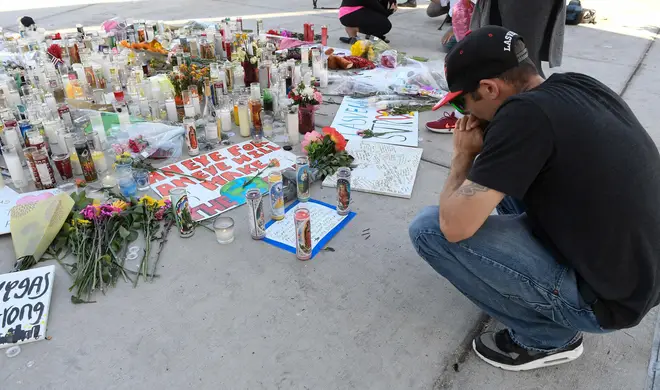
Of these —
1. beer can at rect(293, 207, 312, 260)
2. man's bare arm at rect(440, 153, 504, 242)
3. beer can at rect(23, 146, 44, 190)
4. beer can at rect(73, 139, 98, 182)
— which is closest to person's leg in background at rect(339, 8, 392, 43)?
beer can at rect(73, 139, 98, 182)

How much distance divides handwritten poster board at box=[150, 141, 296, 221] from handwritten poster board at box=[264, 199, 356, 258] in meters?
0.37

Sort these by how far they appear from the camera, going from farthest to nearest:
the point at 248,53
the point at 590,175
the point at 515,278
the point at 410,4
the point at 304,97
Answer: the point at 410,4, the point at 248,53, the point at 304,97, the point at 515,278, the point at 590,175

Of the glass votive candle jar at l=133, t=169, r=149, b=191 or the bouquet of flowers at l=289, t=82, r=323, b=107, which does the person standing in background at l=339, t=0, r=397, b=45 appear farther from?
the glass votive candle jar at l=133, t=169, r=149, b=191

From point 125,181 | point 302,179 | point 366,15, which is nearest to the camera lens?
point 302,179

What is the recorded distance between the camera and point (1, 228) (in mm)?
2734

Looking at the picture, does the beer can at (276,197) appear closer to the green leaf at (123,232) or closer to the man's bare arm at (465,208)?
the green leaf at (123,232)

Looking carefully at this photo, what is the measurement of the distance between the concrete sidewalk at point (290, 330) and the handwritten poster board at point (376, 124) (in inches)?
38.6

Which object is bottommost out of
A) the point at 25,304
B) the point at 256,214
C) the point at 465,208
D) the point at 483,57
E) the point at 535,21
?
the point at 25,304

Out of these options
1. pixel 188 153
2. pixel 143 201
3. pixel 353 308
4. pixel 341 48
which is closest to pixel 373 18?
pixel 341 48

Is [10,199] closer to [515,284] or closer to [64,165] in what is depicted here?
[64,165]

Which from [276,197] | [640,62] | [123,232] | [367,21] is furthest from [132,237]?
[640,62]

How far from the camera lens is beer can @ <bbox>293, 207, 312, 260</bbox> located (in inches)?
91.2

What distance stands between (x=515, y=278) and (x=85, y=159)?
2797 mm

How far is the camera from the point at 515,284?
5.74ft
